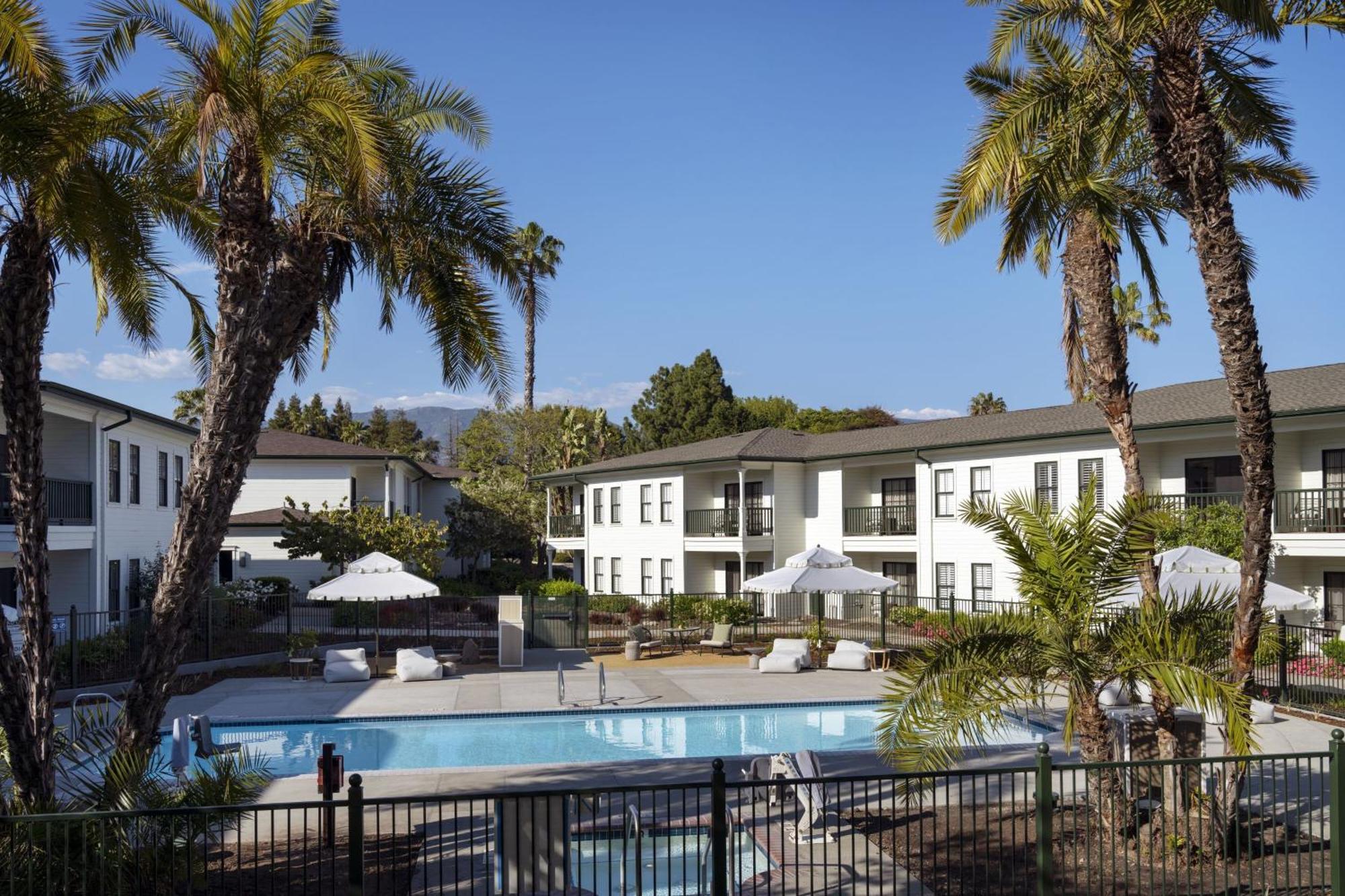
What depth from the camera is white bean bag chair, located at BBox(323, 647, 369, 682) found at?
24.2 meters

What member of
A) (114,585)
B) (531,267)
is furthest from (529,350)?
(114,585)

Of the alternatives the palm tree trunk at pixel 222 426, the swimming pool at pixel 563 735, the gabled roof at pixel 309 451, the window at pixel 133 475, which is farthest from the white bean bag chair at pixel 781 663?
the gabled roof at pixel 309 451

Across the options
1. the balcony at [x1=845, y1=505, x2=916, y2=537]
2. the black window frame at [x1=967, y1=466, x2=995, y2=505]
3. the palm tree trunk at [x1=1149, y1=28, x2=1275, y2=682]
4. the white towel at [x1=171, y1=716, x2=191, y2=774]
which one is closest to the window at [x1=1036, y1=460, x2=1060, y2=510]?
the black window frame at [x1=967, y1=466, x2=995, y2=505]

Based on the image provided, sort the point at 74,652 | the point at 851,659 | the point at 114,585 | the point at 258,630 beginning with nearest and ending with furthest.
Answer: the point at 74,652 → the point at 851,659 → the point at 258,630 → the point at 114,585

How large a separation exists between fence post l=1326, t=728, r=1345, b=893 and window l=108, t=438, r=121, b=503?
89.2ft

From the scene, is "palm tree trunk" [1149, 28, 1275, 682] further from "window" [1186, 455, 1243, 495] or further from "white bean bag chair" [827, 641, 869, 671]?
"window" [1186, 455, 1243, 495]

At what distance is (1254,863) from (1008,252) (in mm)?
8251

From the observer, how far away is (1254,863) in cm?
1056

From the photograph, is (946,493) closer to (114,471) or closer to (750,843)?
(114,471)

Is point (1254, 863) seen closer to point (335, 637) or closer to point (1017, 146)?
point (1017, 146)

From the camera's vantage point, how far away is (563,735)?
773 inches

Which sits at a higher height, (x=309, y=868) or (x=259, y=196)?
(x=259, y=196)

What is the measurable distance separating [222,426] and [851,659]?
18427 mm

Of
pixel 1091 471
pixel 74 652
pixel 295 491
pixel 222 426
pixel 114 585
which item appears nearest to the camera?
pixel 222 426
